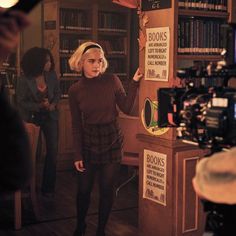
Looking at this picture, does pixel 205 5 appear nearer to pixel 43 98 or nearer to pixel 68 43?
pixel 43 98

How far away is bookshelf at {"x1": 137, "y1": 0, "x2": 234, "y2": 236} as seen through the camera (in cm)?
368

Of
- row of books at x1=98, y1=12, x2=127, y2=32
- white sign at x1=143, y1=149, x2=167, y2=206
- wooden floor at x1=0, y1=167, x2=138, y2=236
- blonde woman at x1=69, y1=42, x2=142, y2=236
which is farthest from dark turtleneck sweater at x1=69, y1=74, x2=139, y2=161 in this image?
row of books at x1=98, y1=12, x2=127, y2=32

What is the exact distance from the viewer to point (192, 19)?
378cm

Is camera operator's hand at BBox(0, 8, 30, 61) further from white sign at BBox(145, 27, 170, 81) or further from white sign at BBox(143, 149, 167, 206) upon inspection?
white sign at BBox(143, 149, 167, 206)

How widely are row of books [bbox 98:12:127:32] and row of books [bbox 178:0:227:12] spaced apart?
3.14 meters

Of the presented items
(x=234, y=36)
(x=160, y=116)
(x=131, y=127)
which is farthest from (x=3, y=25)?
(x=131, y=127)

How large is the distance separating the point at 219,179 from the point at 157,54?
2.12 meters

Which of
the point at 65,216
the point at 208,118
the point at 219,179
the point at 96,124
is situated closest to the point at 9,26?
the point at 219,179

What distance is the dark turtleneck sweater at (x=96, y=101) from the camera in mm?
3889

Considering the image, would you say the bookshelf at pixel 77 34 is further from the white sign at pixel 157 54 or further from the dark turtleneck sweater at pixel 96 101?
the white sign at pixel 157 54

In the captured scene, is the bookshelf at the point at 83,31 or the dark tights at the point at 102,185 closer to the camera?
the dark tights at the point at 102,185

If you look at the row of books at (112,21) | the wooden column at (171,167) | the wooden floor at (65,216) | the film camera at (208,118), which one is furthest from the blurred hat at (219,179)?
the row of books at (112,21)

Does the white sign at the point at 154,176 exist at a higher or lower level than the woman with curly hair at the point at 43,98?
lower

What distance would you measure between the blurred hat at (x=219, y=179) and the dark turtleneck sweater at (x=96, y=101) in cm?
213
